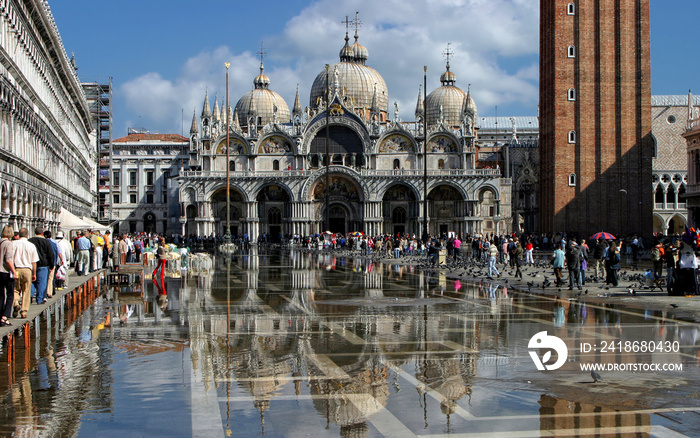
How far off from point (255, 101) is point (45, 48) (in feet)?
170

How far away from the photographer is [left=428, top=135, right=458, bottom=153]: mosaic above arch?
77625 millimetres

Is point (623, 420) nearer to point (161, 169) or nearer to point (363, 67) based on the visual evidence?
point (363, 67)

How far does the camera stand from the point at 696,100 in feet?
314

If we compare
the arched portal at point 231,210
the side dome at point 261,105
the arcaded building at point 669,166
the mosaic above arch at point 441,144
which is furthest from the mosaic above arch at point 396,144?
the arcaded building at point 669,166

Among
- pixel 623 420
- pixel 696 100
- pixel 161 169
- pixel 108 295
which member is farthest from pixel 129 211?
pixel 623 420

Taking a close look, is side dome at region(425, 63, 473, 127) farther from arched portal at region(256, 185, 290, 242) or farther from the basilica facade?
arched portal at region(256, 185, 290, 242)

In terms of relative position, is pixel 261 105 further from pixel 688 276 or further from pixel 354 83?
pixel 688 276

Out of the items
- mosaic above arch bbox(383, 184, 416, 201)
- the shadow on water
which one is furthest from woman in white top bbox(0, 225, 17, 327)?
mosaic above arch bbox(383, 184, 416, 201)

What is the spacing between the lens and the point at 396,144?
78.2 metres

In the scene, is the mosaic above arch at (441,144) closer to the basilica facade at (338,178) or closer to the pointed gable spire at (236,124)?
the basilica facade at (338,178)

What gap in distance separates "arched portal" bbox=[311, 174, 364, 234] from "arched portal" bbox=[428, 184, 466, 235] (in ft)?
22.8

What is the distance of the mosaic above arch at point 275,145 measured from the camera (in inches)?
3098

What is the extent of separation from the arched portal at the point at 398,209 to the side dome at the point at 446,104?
15210mm

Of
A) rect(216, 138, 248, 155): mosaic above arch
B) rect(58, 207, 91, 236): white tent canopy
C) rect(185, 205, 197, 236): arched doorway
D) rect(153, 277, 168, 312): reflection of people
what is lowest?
rect(153, 277, 168, 312): reflection of people
